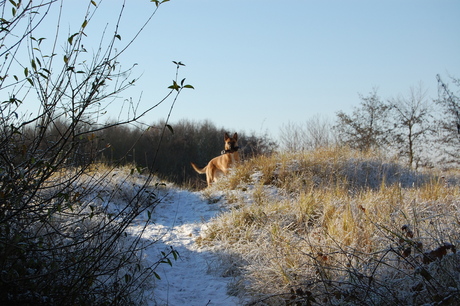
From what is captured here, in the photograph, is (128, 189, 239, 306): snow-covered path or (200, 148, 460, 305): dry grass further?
(128, 189, 239, 306): snow-covered path

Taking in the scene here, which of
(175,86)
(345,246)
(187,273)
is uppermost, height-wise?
(175,86)

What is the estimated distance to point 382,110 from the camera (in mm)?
19953

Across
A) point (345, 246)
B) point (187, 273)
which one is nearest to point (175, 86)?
point (345, 246)

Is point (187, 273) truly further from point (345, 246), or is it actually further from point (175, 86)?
point (175, 86)

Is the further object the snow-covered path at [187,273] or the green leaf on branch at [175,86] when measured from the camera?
the snow-covered path at [187,273]

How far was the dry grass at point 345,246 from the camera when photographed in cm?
288

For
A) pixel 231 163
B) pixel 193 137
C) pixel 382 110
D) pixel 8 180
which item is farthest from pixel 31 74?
A: pixel 193 137

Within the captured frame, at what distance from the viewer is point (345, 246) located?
4.13 meters

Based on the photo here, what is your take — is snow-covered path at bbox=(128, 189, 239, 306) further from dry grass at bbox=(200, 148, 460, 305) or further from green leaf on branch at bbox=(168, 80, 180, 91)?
green leaf on branch at bbox=(168, 80, 180, 91)

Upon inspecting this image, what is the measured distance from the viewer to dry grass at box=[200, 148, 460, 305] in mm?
2875

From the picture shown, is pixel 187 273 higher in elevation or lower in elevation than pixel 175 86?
lower

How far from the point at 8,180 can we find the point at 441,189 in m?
5.74

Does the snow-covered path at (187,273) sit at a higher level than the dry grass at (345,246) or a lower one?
lower

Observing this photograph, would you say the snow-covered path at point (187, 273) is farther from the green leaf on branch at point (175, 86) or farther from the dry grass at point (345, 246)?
the green leaf on branch at point (175, 86)
